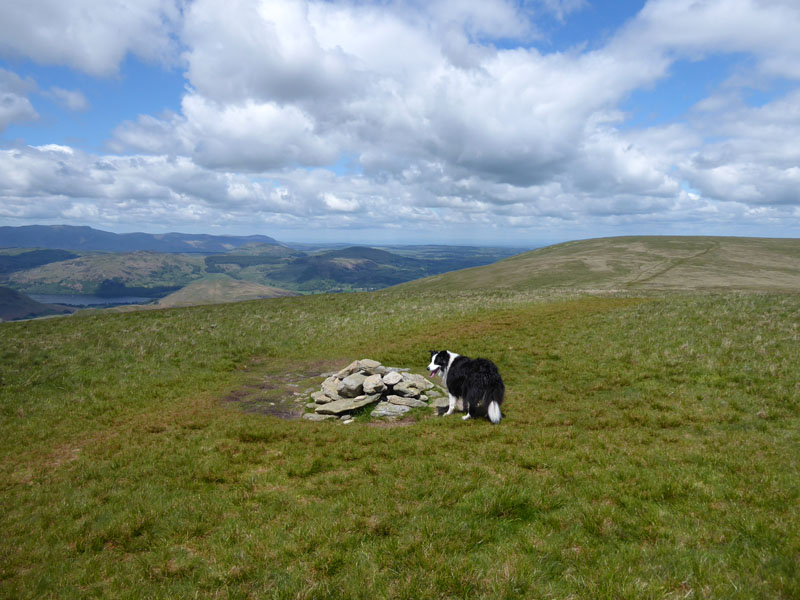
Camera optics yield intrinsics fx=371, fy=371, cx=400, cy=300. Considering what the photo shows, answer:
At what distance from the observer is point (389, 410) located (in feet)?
51.2

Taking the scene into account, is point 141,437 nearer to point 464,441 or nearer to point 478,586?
point 464,441

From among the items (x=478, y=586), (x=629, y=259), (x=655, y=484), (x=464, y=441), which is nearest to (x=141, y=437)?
(x=464, y=441)

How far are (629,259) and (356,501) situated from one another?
160 meters

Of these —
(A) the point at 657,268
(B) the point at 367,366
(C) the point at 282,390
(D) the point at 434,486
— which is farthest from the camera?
(A) the point at 657,268

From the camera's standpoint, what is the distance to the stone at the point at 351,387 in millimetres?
17312

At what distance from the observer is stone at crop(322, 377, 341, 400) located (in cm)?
1761

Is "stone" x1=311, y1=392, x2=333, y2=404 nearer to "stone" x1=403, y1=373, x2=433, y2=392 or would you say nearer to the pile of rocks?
the pile of rocks

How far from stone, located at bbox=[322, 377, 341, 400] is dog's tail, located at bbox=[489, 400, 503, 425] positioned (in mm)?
7426

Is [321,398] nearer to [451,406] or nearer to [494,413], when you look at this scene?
[451,406]

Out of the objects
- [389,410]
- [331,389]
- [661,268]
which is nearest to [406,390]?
[389,410]

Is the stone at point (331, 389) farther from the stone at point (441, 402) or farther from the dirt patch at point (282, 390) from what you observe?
the stone at point (441, 402)

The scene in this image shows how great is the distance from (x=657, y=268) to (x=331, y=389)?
13571 cm

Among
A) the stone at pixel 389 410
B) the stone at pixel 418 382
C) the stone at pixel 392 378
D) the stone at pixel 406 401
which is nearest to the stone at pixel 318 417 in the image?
the stone at pixel 389 410

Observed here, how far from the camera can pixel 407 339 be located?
2911cm
